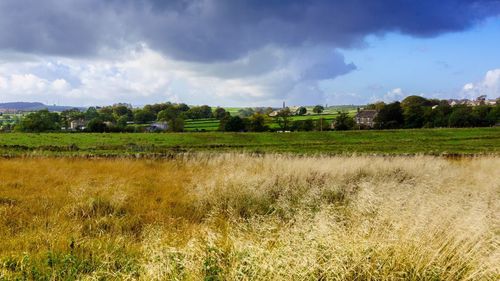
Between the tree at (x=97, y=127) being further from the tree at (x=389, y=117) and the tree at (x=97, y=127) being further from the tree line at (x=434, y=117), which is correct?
the tree at (x=389, y=117)

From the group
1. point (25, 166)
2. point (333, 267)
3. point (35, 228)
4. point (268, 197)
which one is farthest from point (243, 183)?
point (25, 166)

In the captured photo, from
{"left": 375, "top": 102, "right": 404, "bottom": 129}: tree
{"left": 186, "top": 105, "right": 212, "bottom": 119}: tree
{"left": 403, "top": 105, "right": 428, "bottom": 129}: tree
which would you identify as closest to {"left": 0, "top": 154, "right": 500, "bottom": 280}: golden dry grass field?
{"left": 403, "top": 105, "right": 428, "bottom": 129}: tree

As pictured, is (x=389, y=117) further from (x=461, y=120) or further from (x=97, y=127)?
(x=97, y=127)

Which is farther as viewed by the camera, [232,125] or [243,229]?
[232,125]

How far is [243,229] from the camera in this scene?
7723 mm

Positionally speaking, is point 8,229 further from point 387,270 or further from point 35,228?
point 387,270

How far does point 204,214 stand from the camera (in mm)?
9812

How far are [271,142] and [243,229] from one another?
2874 cm

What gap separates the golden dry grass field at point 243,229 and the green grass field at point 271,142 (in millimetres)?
12610

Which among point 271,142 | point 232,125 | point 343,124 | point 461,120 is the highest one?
point 461,120

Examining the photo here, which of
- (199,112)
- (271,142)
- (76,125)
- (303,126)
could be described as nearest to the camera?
(271,142)

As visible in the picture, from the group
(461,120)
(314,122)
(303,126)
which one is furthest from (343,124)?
(461,120)

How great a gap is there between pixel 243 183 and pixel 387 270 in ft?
21.7

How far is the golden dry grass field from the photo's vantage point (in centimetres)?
519
